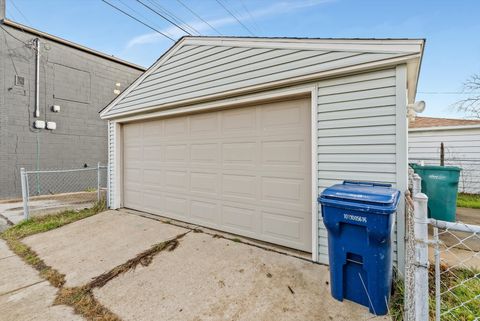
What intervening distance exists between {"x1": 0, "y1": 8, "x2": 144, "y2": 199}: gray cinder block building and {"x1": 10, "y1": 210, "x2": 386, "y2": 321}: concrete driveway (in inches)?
223

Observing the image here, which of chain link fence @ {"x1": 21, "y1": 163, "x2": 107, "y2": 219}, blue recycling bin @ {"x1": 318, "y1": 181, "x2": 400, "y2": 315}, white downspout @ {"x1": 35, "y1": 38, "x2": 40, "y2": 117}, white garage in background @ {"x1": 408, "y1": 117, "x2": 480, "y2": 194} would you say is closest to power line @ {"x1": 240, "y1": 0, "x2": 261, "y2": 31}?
white garage in background @ {"x1": 408, "y1": 117, "x2": 480, "y2": 194}

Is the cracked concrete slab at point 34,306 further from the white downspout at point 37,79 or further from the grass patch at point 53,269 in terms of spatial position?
the white downspout at point 37,79

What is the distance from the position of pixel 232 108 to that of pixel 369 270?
2957 mm

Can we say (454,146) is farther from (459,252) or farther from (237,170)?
(237,170)

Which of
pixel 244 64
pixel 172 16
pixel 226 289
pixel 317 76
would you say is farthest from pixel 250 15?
pixel 226 289

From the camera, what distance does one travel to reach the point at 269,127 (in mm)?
3553

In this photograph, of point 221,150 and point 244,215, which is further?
A: point 221,150

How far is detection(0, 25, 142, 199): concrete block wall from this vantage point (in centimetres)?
771

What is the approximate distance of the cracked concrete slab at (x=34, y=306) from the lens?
2252 mm

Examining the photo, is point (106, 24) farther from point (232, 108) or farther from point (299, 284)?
point (299, 284)

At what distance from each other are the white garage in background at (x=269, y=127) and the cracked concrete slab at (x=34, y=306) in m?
2.28

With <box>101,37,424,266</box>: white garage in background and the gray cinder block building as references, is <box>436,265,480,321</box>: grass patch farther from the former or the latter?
the gray cinder block building

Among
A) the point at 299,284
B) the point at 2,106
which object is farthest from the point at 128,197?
the point at 2,106

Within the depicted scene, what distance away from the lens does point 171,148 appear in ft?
16.0
